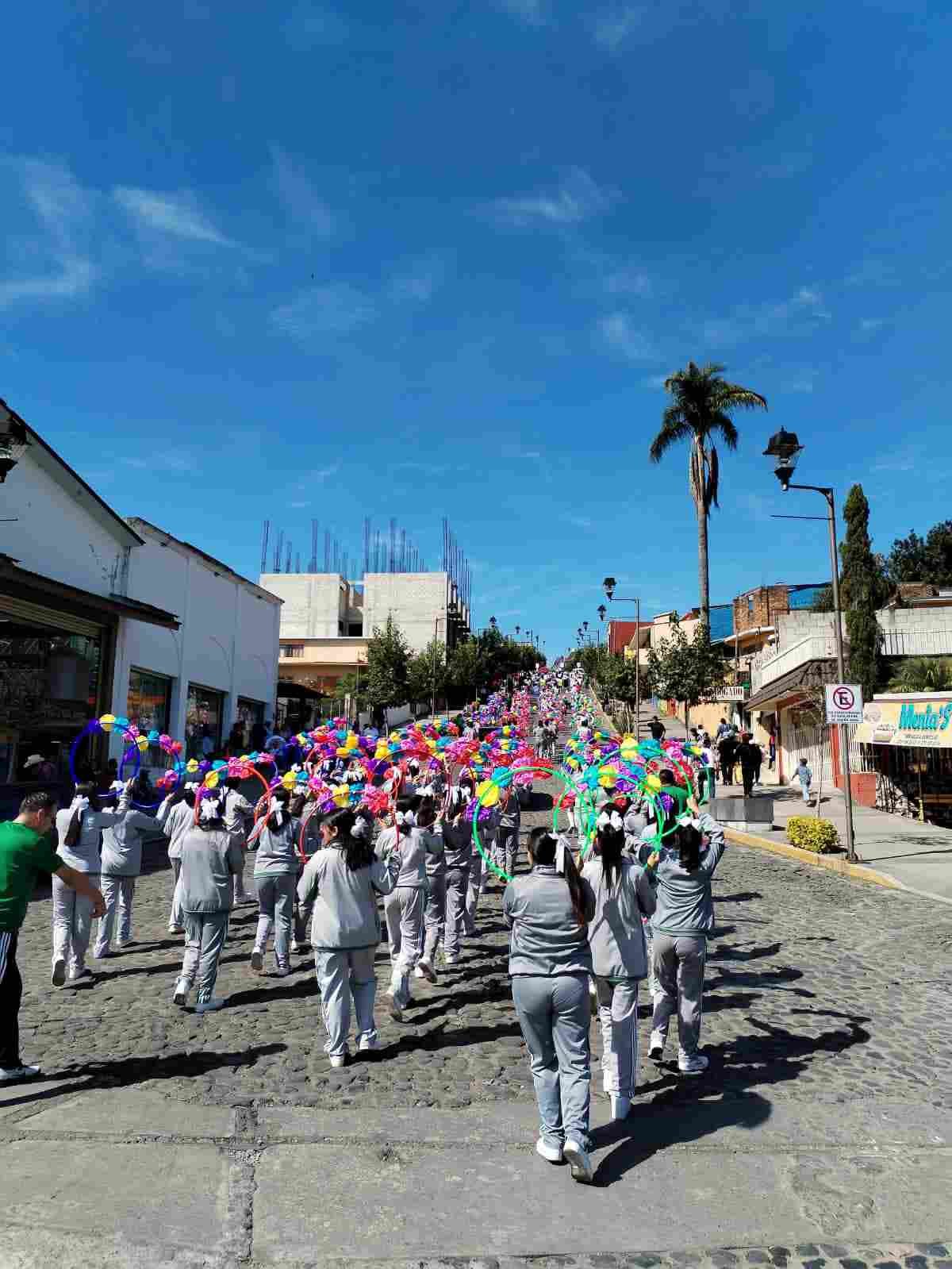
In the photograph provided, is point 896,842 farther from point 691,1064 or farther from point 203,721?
point 203,721

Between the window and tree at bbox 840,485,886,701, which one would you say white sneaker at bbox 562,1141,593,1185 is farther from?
tree at bbox 840,485,886,701

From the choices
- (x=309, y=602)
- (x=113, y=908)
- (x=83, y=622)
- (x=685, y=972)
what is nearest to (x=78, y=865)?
(x=113, y=908)

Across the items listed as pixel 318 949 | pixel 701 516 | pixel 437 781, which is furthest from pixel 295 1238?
pixel 701 516

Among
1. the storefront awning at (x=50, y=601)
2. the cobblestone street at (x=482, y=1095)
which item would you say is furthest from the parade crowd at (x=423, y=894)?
the storefront awning at (x=50, y=601)

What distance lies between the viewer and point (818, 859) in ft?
48.5

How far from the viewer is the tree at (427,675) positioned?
54.9m

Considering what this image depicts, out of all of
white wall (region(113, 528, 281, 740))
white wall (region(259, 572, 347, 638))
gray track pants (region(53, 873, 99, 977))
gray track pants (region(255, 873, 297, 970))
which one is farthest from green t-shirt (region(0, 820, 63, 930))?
white wall (region(259, 572, 347, 638))

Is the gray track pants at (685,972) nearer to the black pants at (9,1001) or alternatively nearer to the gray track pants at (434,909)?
the gray track pants at (434,909)

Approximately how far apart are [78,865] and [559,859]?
547 cm

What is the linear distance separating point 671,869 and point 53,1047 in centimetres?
452

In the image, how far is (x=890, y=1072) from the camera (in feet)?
18.4

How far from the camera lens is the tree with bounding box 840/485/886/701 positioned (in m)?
25.6

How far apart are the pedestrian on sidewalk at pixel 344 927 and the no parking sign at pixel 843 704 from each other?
1035 centimetres

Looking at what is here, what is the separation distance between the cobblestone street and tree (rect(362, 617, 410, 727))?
41.6 meters
